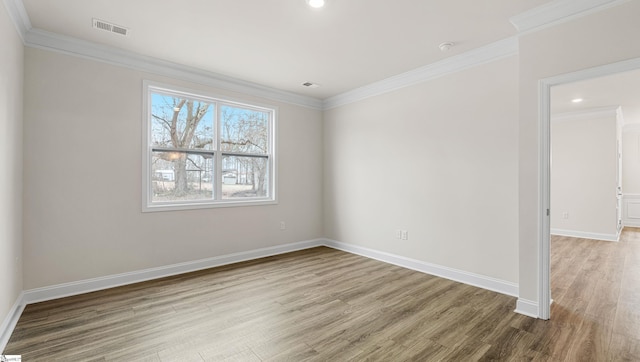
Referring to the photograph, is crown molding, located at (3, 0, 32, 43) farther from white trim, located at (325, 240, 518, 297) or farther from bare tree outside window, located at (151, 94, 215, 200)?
white trim, located at (325, 240, 518, 297)

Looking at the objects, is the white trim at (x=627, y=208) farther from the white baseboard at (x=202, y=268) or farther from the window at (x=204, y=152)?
the window at (x=204, y=152)

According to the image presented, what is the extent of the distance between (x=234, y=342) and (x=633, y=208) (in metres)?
10.4

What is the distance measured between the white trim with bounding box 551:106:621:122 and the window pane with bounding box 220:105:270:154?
6.59m

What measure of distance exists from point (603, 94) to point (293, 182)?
18.4ft

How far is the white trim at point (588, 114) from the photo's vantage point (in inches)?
237

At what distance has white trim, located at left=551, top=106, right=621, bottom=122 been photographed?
6027 mm

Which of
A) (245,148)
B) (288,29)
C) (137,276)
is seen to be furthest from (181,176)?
(288,29)

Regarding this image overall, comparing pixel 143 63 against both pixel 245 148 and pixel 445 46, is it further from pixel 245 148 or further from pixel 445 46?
Result: pixel 445 46

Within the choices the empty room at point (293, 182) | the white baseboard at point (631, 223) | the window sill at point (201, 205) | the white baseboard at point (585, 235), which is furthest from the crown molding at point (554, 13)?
the white baseboard at point (631, 223)

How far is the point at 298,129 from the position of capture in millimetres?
5395

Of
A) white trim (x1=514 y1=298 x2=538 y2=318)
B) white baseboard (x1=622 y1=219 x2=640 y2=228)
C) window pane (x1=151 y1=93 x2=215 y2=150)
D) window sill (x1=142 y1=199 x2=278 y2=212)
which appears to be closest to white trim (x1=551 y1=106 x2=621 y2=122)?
white baseboard (x1=622 y1=219 x2=640 y2=228)

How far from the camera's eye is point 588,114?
632 centimetres

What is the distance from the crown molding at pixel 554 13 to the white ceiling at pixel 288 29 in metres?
A: 0.09

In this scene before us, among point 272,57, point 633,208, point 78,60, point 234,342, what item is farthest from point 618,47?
point 633,208
